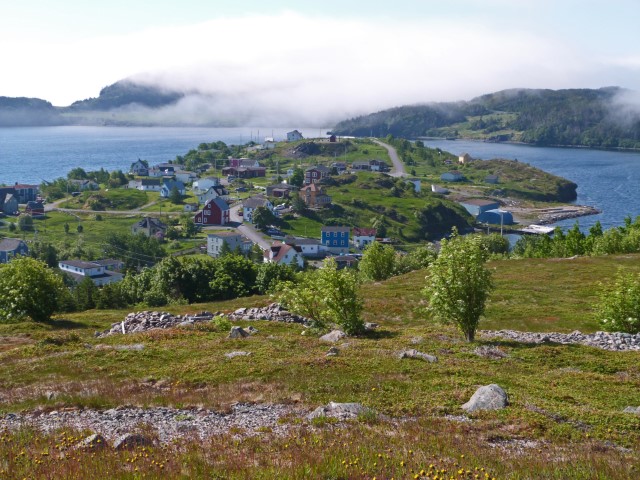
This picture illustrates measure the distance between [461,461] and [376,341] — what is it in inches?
712

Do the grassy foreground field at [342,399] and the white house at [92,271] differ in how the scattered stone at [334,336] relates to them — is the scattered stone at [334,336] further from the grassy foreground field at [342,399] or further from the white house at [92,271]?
the white house at [92,271]

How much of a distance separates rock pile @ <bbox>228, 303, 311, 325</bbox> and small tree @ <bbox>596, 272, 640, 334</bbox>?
19.8 metres

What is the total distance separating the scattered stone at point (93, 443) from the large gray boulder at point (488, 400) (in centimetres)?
1109

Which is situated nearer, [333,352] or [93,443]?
[93,443]

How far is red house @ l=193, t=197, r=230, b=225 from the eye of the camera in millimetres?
159375

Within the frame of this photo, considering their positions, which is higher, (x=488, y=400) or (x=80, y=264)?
(x=488, y=400)

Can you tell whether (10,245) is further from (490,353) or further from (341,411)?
(341,411)

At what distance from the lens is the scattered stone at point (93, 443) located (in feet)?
49.4

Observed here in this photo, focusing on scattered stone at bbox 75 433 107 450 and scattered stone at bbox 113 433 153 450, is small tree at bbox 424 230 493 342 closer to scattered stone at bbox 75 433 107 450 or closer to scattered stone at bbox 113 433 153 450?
scattered stone at bbox 113 433 153 450

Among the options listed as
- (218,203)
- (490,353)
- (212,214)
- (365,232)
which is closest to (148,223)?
(212,214)

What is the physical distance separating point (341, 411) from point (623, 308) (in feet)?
85.6

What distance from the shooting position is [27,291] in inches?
1842

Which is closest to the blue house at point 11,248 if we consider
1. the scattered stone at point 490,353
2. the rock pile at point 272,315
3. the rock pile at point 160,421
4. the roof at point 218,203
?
the roof at point 218,203

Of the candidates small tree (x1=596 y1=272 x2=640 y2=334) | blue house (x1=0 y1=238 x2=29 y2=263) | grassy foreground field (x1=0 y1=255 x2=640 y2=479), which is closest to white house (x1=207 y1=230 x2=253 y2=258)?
blue house (x1=0 y1=238 x2=29 y2=263)
